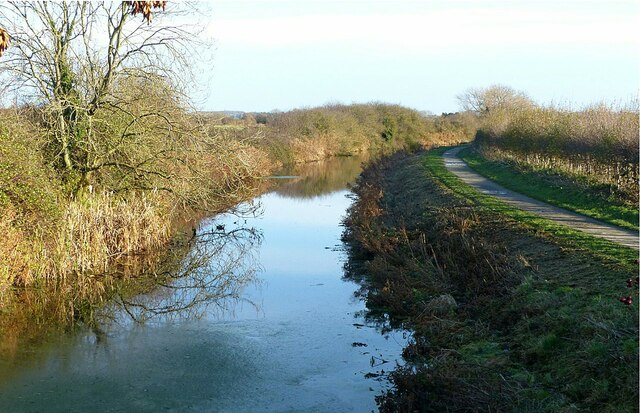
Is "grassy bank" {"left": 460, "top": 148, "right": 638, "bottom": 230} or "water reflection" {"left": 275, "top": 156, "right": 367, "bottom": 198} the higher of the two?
"grassy bank" {"left": 460, "top": 148, "right": 638, "bottom": 230}

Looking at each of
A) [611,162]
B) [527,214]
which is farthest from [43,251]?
[611,162]

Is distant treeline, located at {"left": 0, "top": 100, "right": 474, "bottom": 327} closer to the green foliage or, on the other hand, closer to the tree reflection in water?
the green foliage

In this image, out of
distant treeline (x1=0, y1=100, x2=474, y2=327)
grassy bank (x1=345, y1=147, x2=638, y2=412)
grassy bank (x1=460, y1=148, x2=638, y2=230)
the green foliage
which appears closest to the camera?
grassy bank (x1=345, y1=147, x2=638, y2=412)

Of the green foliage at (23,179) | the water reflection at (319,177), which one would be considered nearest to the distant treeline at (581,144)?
the water reflection at (319,177)

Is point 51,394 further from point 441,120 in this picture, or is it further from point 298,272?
point 441,120

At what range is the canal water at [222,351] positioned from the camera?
877 cm

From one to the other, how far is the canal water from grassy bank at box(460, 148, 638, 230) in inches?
262

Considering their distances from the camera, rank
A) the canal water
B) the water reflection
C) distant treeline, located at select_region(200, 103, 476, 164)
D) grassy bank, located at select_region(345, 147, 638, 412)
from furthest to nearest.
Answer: distant treeline, located at select_region(200, 103, 476, 164) < the water reflection < the canal water < grassy bank, located at select_region(345, 147, 638, 412)

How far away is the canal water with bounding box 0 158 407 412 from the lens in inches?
345

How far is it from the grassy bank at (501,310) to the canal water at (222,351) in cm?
77

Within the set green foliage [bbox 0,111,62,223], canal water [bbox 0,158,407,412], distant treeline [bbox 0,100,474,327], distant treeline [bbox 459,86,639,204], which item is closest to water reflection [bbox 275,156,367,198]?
distant treeline [bbox 459,86,639,204]

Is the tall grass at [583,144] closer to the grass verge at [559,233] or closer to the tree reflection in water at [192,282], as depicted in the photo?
the grass verge at [559,233]

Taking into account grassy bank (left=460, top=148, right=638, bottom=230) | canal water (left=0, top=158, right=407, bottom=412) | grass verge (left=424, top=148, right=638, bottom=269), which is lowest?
canal water (left=0, top=158, right=407, bottom=412)

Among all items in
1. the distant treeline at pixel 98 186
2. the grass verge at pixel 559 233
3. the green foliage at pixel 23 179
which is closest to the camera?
the grass verge at pixel 559 233
